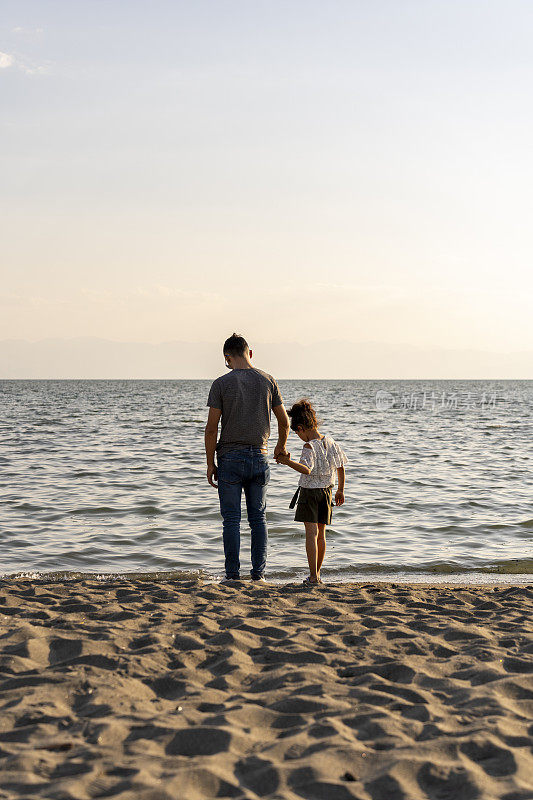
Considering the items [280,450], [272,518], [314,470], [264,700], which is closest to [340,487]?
[314,470]

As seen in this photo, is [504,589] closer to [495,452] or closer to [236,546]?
[236,546]

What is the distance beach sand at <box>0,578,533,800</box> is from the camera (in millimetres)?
2818

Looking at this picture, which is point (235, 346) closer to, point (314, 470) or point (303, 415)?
point (303, 415)

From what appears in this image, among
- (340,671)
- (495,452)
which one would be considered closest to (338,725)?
(340,671)

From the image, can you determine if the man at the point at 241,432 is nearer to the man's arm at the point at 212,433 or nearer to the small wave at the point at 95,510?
the man's arm at the point at 212,433

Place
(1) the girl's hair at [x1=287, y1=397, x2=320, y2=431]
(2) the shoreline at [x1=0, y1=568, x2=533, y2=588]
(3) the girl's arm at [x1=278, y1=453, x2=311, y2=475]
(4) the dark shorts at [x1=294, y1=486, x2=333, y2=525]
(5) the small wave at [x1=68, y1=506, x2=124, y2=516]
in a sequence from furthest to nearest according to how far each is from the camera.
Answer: (5) the small wave at [x1=68, y1=506, x2=124, y2=516] → (2) the shoreline at [x1=0, y1=568, x2=533, y2=588] → (4) the dark shorts at [x1=294, y1=486, x2=333, y2=525] → (1) the girl's hair at [x1=287, y1=397, x2=320, y2=431] → (3) the girl's arm at [x1=278, y1=453, x2=311, y2=475]

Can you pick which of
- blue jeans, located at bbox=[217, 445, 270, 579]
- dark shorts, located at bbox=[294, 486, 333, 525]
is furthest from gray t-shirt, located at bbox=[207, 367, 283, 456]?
dark shorts, located at bbox=[294, 486, 333, 525]

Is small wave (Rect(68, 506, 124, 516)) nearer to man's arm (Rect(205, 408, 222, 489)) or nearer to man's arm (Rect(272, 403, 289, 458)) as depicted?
man's arm (Rect(205, 408, 222, 489))

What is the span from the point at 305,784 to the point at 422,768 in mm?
496

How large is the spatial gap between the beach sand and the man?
3.20ft

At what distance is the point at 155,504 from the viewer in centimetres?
1166

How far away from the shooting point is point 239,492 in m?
6.38

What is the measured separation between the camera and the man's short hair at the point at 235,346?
6336 millimetres

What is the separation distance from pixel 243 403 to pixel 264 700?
304 cm
